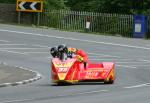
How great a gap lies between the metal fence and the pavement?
828 inches

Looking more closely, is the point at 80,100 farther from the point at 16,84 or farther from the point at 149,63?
the point at 149,63

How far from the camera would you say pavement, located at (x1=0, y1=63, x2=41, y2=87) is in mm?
22366

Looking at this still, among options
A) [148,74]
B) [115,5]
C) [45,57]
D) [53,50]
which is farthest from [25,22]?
[53,50]

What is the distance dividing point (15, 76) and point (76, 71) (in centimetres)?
340

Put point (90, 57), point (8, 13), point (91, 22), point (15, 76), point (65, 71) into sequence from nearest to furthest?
point (65, 71) → point (15, 76) → point (90, 57) → point (91, 22) → point (8, 13)

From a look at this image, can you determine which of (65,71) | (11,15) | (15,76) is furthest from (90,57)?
(11,15)

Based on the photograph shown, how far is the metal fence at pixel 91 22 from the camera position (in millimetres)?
49228

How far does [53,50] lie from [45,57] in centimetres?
1094

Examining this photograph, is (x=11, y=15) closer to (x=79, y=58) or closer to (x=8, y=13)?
(x=8, y=13)

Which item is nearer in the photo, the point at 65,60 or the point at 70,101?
the point at 70,101

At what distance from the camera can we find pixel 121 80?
79.3ft

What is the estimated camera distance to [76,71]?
22234 millimetres

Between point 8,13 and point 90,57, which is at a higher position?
point 8,13

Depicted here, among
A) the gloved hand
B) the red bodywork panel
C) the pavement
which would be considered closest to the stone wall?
the pavement
